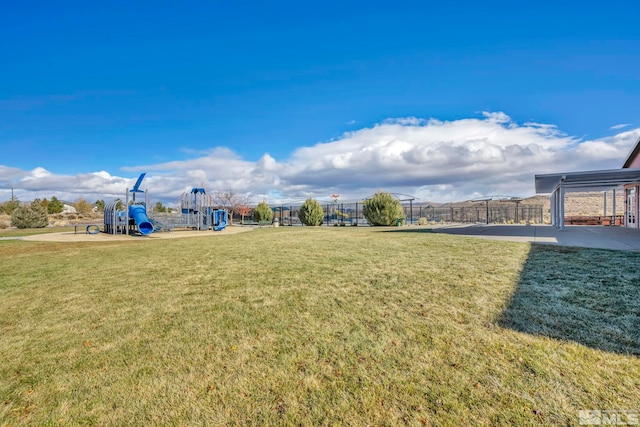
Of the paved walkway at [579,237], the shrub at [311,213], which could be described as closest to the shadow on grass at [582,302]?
the paved walkway at [579,237]

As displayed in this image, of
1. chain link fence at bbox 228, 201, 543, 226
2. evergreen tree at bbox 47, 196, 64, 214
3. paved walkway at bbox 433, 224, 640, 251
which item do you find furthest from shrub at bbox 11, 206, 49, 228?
paved walkway at bbox 433, 224, 640, 251

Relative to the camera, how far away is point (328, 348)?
9.39ft

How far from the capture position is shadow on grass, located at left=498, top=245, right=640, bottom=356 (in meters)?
2.97

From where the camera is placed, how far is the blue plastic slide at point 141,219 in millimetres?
17531

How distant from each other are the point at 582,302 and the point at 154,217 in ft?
67.7

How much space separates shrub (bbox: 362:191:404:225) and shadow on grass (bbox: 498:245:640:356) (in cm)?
1822

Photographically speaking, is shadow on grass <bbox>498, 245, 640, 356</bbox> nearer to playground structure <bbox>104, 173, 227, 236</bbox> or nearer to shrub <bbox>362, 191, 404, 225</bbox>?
shrub <bbox>362, 191, 404, 225</bbox>

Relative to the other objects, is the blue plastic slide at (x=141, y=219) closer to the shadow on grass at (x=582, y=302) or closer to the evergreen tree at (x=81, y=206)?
the shadow on grass at (x=582, y=302)

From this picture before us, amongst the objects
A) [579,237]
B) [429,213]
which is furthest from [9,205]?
[579,237]

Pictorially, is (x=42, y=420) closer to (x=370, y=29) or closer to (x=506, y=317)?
(x=506, y=317)

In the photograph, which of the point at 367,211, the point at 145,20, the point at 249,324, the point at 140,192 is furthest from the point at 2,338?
the point at 367,211

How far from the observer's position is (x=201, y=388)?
7.52ft

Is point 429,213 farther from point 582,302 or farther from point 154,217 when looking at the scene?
point 582,302

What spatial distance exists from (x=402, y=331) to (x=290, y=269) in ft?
11.5
